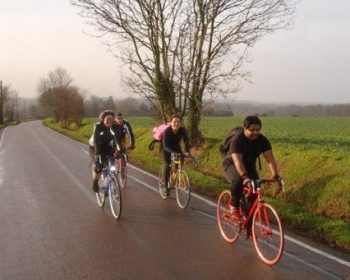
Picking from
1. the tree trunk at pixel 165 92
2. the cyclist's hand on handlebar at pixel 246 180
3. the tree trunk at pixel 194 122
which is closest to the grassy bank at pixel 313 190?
the cyclist's hand on handlebar at pixel 246 180

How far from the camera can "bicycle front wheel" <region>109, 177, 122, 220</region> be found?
9.30m

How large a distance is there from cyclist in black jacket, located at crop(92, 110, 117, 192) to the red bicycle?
141 inches

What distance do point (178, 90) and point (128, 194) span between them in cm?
968

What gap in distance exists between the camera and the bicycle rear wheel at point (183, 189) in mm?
10328

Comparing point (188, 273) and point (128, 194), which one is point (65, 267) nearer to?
point (188, 273)

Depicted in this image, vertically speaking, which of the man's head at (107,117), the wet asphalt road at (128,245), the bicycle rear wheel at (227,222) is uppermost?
the man's head at (107,117)

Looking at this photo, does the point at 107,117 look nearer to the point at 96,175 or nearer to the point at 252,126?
the point at 96,175

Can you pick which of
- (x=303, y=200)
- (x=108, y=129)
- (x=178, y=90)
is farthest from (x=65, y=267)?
(x=178, y=90)

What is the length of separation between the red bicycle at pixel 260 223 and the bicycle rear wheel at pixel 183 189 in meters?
2.63

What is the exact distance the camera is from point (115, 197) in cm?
956

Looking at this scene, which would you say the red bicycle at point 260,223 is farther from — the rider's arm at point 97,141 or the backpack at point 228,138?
the rider's arm at point 97,141

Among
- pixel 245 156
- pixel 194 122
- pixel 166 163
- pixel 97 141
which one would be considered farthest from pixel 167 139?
pixel 194 122

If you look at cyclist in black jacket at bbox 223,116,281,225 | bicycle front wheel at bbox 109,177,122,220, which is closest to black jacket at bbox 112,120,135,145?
bicycle front wheel at bbox 109,177,122,220

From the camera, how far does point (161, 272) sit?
621 centimetres
